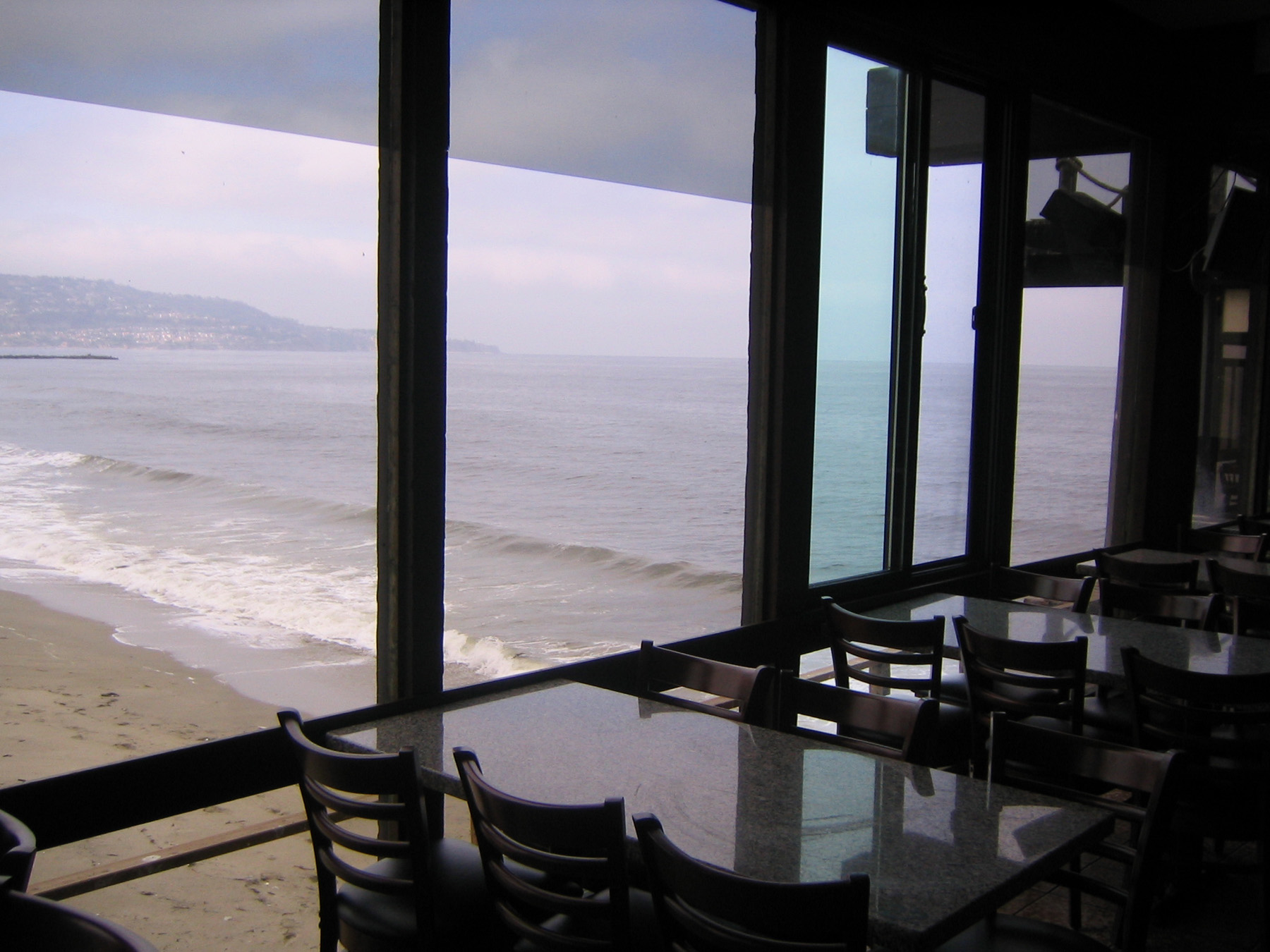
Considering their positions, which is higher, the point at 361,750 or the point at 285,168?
the point at 285,168

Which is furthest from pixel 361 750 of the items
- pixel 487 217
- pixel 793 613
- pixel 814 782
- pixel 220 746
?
pixel 487 217

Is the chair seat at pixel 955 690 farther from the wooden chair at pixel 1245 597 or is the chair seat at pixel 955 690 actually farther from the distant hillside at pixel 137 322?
the distant hillside at pixel 137 322

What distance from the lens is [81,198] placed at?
2902mm

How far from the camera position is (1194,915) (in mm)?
2756

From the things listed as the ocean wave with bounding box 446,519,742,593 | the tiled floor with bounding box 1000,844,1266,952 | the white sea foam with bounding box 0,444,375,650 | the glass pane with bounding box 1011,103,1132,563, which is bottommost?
the ocean wave with bounding box 446,519,742,593

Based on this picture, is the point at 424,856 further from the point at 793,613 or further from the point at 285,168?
the point at 285,168

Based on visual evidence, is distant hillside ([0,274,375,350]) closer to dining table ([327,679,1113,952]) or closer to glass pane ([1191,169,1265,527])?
dining table ([327,679,1113,952])

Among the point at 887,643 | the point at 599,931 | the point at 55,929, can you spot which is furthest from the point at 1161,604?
the point at 55,929

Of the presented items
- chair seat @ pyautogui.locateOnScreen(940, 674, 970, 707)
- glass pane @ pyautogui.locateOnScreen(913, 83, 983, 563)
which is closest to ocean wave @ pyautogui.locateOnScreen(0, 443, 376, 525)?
glass pane @ pyautogui.locateOnScreen(913, 83, 983, 563)

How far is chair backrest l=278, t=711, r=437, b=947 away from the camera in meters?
1.71

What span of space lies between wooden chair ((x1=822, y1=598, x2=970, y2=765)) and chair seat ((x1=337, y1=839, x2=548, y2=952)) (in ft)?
4.13

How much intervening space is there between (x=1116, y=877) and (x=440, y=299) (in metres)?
2.50

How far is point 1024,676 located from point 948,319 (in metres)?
1.98

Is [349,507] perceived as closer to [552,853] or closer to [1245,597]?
[1245,597]
